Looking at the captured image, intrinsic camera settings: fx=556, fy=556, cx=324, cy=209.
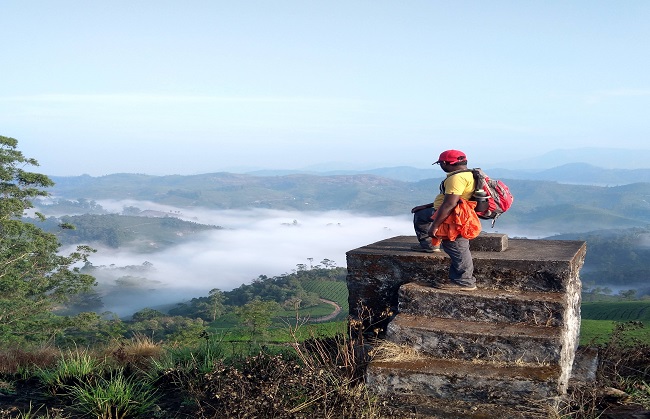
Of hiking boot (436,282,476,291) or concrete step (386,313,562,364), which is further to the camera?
hiking boot (436,282,476,291)

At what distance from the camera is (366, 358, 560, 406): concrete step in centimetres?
451

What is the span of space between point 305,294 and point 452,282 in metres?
73.9

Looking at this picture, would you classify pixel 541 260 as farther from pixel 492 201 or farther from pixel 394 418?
pixel 394 418

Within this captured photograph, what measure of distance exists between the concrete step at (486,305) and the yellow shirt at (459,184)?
37.6 inches

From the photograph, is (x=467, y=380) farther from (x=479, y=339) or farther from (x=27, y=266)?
(x=27, y=266)

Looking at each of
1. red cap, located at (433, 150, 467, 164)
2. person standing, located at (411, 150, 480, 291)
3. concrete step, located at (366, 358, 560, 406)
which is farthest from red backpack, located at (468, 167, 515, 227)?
concrete step, located at (366, 358, 560, 406)

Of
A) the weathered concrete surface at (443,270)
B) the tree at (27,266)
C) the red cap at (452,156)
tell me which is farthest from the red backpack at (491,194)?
the tree at (27,266)

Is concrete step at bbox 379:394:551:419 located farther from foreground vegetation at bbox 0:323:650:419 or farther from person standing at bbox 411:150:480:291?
person standing at bbox 411:150:480:291

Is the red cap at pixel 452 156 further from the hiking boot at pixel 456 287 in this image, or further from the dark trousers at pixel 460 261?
the hiking boot at pixel 456 287

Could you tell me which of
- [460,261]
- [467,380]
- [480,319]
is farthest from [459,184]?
[467,380]

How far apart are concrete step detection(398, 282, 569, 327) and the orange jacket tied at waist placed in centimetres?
54

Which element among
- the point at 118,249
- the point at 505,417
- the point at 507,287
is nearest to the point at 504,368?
the point at 505,417

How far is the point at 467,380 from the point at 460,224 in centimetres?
149

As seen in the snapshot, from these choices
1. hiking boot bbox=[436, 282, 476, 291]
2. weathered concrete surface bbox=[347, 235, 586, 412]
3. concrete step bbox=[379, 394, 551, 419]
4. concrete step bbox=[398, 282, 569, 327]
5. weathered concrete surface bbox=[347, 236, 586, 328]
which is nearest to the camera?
concrete step bbox=[379, 394, 551, 419]
